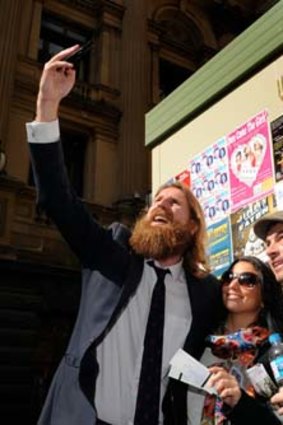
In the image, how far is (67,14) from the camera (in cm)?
1208

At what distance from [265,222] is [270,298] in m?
0.31

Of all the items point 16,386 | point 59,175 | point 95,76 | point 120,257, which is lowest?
point 16,386

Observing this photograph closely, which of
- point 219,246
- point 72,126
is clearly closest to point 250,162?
point 219,246

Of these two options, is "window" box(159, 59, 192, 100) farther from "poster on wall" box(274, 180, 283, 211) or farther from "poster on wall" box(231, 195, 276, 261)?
"poster on wall" box(274, 180, 283, 211)

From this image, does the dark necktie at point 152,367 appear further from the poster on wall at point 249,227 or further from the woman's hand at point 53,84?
the woman's hand at point 53,84

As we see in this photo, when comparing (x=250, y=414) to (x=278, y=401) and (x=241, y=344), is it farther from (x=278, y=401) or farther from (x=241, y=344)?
(x=241, y=344)

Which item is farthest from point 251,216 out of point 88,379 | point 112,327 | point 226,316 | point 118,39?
→ point 118,39

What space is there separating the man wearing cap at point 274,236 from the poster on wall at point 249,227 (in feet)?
0.51

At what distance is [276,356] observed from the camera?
1.58m

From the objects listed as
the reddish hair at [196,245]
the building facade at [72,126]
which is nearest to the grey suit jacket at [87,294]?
the reddish hair at [196,245]

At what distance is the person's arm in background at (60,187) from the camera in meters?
1.75

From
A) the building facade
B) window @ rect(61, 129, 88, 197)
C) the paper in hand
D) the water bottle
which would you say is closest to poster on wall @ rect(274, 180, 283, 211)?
the water bottle

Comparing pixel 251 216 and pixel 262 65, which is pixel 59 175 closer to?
pixel 251 216

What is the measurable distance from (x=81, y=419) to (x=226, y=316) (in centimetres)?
69
